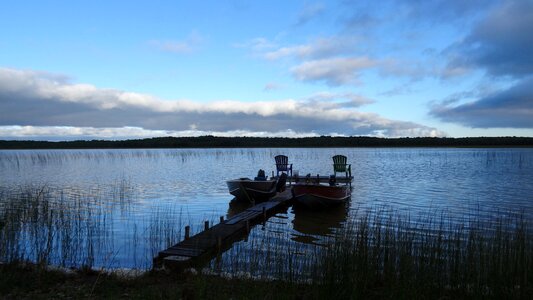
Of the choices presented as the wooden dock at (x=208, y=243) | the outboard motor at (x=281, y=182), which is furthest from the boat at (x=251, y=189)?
the wooden dock at (x=208, y=243)

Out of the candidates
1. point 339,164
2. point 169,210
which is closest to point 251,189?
point 169,210

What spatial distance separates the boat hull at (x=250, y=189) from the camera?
16.6 m

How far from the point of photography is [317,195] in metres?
14.7

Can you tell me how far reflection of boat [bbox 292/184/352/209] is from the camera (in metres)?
14.6

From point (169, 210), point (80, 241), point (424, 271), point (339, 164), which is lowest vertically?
point (169, 210)

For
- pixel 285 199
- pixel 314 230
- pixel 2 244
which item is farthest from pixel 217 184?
pixel 2 244

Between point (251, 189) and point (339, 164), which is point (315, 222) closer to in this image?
point (251, 189)

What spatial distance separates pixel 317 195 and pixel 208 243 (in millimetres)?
7015

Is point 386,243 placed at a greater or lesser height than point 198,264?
greater

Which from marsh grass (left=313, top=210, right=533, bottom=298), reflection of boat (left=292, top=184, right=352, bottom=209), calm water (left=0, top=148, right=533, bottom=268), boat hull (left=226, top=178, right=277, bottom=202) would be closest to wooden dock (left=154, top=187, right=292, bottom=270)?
calm water (left=0, top=148, right=533, bottom=268)

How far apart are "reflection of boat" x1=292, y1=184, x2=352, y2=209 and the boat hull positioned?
202 cm

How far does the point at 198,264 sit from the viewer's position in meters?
7.45

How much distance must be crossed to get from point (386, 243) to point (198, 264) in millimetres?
3275

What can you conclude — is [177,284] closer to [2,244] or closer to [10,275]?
[10,275]
